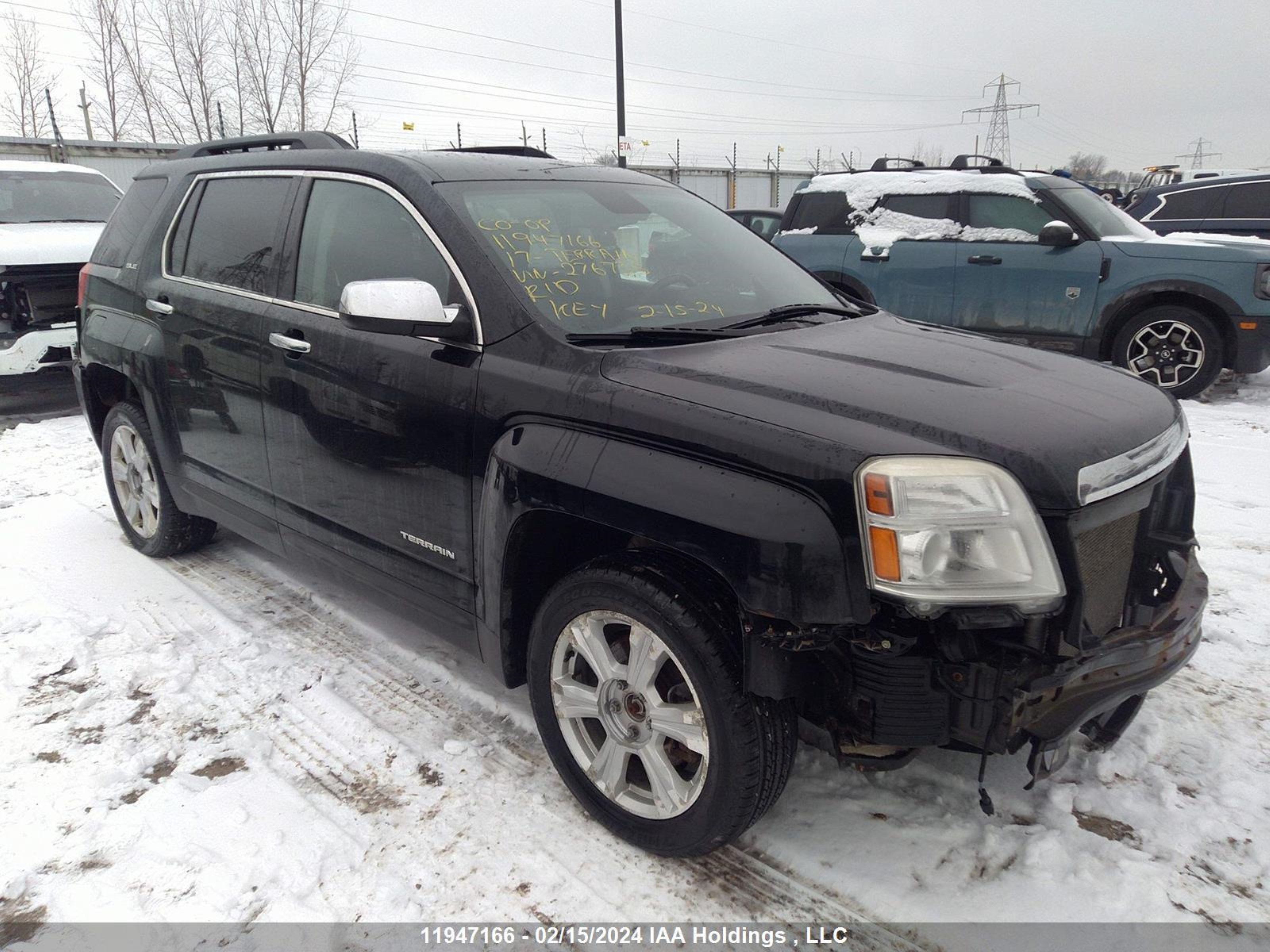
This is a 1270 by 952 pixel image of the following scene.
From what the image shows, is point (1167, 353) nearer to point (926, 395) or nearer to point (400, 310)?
point (926, 395)

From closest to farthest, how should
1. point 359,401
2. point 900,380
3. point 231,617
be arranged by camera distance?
point 900,380, point 359,401, point 231,617

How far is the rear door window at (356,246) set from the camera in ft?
9.46

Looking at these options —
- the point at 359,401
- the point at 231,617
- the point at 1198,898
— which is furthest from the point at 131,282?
the point at 1198,898

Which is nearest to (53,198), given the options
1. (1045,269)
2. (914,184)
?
(914,184)

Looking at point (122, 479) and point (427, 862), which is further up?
point (122, 479)

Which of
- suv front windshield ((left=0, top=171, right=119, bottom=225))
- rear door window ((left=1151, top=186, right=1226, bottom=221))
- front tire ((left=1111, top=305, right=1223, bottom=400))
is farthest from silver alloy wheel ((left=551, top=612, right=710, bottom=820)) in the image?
rear door window ((left=1151, top=186, right=1226, bottom=221))

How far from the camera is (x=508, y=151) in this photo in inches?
146

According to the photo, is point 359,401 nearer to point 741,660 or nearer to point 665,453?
point 665,453

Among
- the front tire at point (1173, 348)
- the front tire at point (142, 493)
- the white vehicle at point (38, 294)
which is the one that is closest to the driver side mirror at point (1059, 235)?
the front tire at point (1173, 348)

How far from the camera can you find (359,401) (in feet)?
9.75

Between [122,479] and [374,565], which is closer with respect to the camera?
[374,565]

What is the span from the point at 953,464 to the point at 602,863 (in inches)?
57.9

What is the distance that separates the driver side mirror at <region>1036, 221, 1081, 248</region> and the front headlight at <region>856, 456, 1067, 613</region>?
6.69m

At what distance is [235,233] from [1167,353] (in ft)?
24.7
